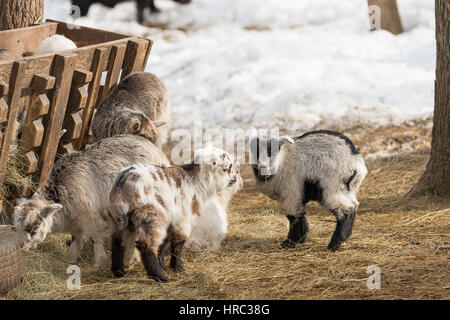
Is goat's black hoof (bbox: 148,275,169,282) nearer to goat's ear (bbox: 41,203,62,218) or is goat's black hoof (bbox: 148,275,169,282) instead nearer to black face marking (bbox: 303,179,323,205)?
goat's ear (bbox: 41,203,62,218)

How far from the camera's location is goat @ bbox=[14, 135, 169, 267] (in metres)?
5.48

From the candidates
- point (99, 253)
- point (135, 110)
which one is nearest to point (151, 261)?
point (99, 253)

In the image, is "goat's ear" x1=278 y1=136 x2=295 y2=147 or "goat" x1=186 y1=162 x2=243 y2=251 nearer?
"goat's ear" x1=278 y1=136 x2=295 y2=147

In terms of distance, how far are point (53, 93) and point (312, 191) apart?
97.6 inches

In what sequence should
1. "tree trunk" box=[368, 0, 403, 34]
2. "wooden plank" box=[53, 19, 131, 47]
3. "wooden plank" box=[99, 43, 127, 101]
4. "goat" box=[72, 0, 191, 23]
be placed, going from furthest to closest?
1. "goat" box=[72, 0, 191, 23]
2. "tree trunk" box=[368, 0, 403, 34]
3. "wooden plank" box=[53, 19, 131, 47]
4. "wooden plank" box=[99, 43, 127, 101]

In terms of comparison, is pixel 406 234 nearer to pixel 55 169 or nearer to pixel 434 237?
pixel 434 237

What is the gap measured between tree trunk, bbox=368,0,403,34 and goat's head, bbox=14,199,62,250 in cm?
943

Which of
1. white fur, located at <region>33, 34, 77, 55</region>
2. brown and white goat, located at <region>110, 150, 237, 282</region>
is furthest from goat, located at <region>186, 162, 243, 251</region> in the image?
white fur, located at <region>33, 34, 77, 55</region>

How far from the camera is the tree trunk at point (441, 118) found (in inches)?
293

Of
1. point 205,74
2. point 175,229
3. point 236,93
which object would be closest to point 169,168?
point 175,229

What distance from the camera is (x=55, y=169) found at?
582 cm

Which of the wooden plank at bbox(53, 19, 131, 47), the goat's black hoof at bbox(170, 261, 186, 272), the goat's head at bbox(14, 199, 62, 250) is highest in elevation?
the wooden plank at bbox(53, 19, 131, 47)

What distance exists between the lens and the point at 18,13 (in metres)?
7.82

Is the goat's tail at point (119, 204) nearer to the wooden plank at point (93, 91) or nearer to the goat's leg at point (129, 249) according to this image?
the goat's leg at point (129, 249)
